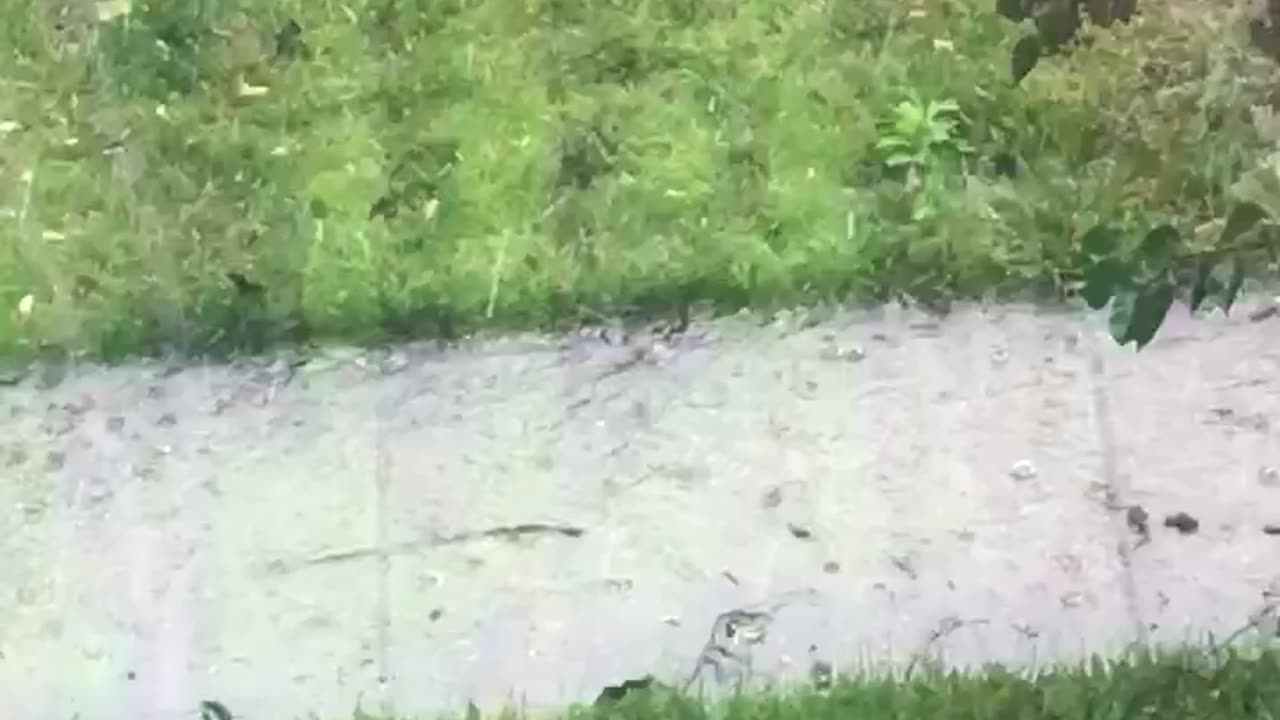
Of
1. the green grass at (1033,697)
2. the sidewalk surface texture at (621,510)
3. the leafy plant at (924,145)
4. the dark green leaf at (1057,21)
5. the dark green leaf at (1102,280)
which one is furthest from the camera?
the leafy plant at (924,145)

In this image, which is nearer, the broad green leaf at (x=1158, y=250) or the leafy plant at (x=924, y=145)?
the broad green leaf at (x=1158, y=250)

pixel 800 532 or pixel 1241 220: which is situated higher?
pixel 1241 220

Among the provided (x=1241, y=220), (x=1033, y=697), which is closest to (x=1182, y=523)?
(x=1033, y=697)

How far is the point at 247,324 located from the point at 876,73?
1.08 metres

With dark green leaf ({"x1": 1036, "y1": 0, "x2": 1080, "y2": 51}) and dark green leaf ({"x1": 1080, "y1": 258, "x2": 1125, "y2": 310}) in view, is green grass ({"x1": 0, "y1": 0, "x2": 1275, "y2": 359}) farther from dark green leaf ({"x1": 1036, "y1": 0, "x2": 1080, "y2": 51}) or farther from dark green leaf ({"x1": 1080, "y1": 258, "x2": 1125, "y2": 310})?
dark green leaf ({"x1": 1080, "y1": 258, "x2": 1125, "y2": 310})

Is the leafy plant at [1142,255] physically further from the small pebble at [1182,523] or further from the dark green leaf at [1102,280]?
the small pebble at [1182,523]

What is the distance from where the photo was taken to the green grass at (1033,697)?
1.98 m

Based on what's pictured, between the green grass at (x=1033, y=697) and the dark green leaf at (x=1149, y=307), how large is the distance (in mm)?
607

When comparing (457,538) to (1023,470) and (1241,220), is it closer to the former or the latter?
(1023,470)

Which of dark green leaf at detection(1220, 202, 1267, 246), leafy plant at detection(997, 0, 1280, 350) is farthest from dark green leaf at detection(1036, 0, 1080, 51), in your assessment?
dark green leaf at detection(1220, 202, 1267, 246)

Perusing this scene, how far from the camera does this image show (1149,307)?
153 cm

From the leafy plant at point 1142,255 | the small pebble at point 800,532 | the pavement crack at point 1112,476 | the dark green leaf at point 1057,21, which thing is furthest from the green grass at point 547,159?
the dark green leaf at point 1057,21

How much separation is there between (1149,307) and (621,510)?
891mm

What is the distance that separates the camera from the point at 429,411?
7.76 feet
